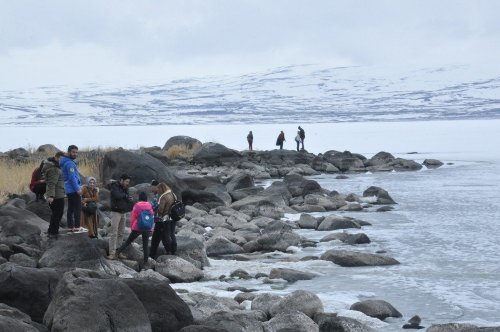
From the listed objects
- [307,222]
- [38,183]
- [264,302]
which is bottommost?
[307,222]

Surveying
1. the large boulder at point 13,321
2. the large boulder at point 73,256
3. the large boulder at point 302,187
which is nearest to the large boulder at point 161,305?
the large boulder at point 13,321

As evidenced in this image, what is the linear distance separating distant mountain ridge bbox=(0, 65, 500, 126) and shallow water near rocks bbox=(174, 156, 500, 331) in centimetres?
9023

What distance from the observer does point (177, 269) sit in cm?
1364

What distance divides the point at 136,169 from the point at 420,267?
11149 mm

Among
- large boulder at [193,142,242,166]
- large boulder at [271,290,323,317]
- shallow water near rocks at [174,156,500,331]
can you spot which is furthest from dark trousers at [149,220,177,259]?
large boulder at [193,142,242,166]

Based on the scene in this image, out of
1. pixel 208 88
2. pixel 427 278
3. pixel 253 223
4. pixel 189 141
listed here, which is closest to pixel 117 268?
pixel 427 278

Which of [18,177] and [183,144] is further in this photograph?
[183,144]

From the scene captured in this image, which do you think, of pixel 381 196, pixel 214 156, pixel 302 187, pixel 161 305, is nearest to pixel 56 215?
pixel 161 305

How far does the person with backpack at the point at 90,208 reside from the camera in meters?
14.8

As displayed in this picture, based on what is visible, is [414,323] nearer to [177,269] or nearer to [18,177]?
[177,269]

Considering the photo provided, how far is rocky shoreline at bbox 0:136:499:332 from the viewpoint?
27.6ft

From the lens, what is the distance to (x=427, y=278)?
14531mm

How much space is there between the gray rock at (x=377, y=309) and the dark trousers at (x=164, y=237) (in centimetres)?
403

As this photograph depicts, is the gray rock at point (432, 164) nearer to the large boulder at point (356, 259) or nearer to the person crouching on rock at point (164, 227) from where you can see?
the large boulder at point (356, 259)
